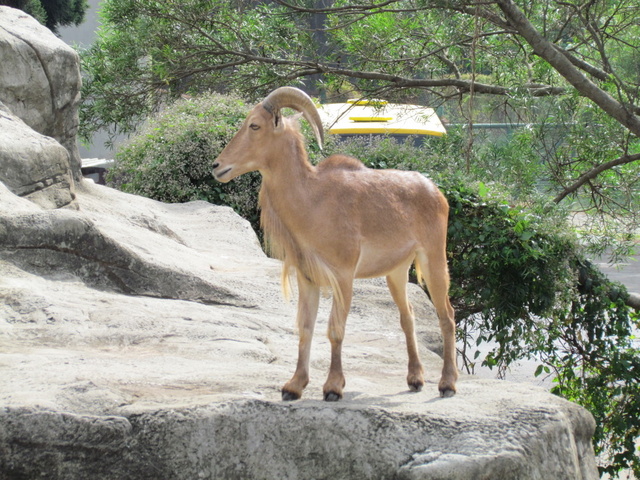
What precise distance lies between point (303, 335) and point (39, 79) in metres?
5.17

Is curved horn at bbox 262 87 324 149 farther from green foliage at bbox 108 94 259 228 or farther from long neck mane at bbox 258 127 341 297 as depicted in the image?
green foliage at bbox 108 94 259 228

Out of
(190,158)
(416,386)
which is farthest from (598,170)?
(190,158)

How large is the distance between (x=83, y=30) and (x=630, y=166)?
18.9m

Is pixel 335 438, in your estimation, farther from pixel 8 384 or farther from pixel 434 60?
pixel 434 60

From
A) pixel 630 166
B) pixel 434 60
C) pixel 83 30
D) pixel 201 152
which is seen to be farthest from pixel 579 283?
pixel 83 30

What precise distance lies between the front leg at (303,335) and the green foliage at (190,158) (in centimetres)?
590

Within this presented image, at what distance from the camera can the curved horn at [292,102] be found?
429cm

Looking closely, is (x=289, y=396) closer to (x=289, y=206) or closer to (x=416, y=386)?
(x=416, y=386)

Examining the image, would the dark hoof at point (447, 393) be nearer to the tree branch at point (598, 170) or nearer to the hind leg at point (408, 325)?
the hind leg at point (408, 325)

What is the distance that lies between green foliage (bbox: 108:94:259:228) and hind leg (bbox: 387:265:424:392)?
5.54 meters

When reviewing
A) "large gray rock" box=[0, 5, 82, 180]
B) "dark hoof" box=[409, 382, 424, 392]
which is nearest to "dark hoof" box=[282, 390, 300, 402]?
"dark hoof" box=[409, 382, 424, 392]

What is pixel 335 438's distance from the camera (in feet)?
11.4

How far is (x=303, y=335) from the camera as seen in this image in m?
4.14

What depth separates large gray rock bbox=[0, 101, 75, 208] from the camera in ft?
21.2
